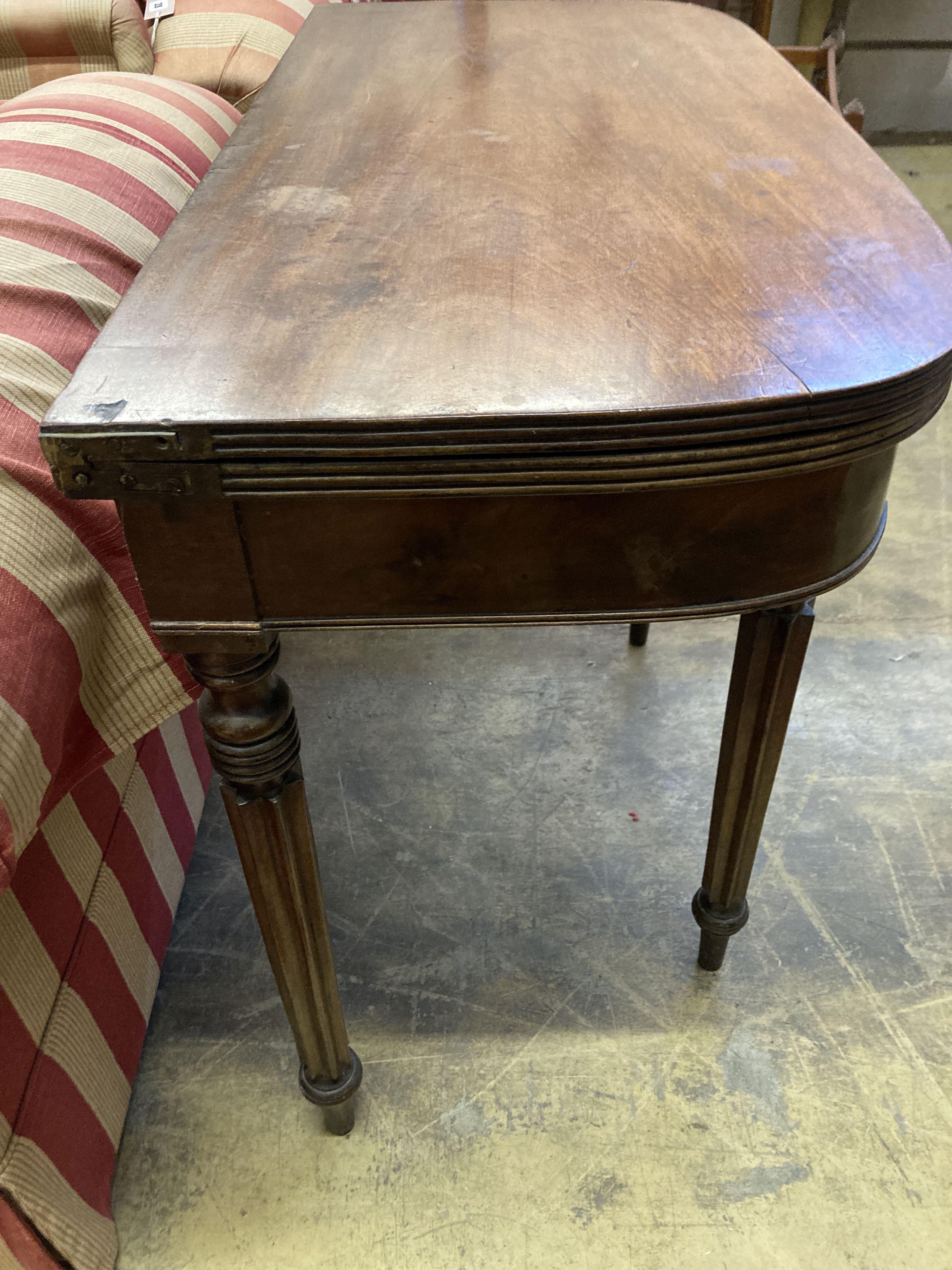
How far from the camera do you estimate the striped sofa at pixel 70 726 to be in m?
0.61

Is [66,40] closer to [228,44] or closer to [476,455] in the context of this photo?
[228,44]

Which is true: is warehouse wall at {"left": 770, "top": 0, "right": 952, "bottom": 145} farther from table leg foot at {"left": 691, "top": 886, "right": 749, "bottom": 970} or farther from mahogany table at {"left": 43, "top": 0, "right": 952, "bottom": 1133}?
table leg foot at {"left": 691, "top": 886, "right": 749, "bottom": 970}

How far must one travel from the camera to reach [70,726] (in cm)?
64

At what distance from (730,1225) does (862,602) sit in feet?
3.01

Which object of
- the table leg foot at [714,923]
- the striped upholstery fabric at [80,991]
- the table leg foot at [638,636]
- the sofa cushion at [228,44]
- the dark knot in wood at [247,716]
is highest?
the sofa cushion at [228,44]

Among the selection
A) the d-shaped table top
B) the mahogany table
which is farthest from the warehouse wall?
the mahogany table

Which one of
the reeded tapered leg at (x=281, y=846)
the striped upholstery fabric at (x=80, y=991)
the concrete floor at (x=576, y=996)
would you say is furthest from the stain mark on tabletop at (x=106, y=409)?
the concrete floor at (x=576, y=996)

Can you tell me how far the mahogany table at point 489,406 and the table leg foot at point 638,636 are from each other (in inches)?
22.5

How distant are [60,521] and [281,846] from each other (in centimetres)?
26

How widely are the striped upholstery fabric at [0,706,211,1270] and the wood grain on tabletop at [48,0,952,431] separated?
14.0 inches

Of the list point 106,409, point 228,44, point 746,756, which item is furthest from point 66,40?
point 746,756

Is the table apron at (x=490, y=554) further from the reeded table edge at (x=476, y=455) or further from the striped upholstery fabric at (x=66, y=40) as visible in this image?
the striped upholstery fabric at (x=66, y=40)

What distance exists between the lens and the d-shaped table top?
0.49 metres

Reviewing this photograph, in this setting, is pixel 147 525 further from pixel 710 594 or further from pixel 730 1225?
pixel 730 1225
